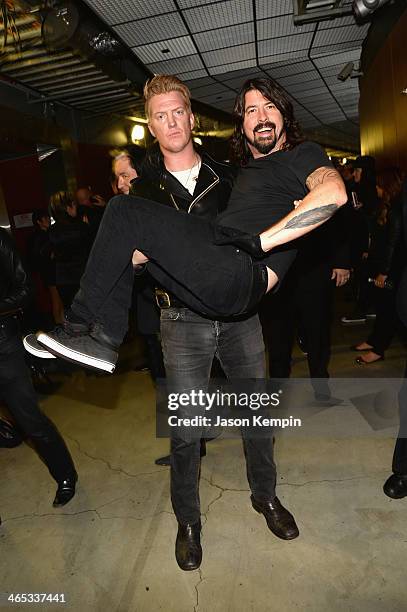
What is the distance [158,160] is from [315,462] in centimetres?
178

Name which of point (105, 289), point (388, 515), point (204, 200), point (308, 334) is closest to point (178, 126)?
point (204, 200)

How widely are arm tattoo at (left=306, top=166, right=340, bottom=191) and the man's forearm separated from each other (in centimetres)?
3

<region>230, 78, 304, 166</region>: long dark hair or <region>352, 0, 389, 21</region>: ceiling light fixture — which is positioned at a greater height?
<region>352, 0, 389, 21</region>: ceiling light fixture

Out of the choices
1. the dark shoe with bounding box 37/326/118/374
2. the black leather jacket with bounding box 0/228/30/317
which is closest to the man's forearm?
the dark shoe with bounding box 37/326/118/374

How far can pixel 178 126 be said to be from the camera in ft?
6.01

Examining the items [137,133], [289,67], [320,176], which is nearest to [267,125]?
[320,176]

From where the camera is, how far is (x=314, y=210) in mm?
1472

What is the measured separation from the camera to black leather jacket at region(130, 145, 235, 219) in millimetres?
1823

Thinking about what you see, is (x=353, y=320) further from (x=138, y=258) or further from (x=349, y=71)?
(x=349, y=71)

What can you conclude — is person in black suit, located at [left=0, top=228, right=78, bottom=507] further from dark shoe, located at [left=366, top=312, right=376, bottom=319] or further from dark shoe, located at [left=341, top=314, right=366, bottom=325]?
dark shoe, located at [left=366, top=312, right=376, bottom=319]

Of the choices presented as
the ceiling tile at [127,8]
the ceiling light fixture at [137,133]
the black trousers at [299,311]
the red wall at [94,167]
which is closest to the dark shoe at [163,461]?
the black trousers at [299,311]

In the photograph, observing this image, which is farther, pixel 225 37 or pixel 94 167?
pixel 94 167

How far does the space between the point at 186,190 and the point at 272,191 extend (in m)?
0.37

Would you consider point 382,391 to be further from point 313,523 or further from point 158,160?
point 158,160
